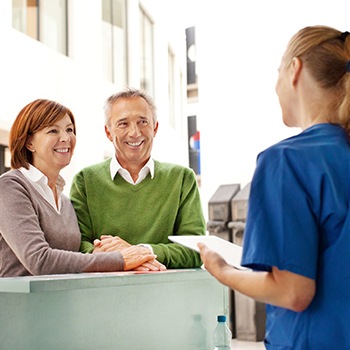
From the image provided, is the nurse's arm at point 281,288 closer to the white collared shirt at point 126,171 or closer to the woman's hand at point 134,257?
the woman's hand at point 134,257

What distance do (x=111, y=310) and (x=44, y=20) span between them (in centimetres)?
565

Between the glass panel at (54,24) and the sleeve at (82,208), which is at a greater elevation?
the glass panel at (54,24)

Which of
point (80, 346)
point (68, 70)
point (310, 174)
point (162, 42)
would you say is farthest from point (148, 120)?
point (162, 42)

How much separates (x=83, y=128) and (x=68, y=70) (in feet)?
2.16

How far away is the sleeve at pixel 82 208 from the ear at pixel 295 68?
1.07m

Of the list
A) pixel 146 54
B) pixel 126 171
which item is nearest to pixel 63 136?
pixel 126 171

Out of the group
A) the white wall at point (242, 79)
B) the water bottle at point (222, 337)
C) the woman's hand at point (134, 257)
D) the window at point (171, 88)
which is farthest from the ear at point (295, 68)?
the window at point (171, 88)

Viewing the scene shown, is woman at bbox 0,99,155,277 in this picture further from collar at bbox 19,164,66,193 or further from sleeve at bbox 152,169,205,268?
sleeve at bbox 152,169,205,268

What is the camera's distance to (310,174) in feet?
3.45

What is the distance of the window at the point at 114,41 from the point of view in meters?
8.40

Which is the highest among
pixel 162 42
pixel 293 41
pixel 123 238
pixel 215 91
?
pixel 162 42

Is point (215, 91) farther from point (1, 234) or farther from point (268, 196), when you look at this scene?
point (268, 196)

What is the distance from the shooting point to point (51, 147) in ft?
6.31

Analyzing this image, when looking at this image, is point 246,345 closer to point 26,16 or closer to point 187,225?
point 26,16
